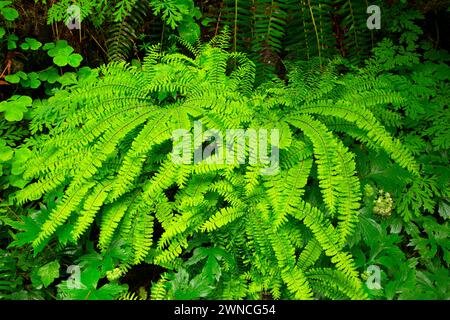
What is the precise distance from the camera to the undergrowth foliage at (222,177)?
2.22 m

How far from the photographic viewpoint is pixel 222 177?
7.97 ft

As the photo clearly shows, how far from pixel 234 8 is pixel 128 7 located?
0.80 meters

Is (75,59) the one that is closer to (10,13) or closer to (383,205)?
(10,13)

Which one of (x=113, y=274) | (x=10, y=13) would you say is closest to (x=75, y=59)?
(x=10, y=13)

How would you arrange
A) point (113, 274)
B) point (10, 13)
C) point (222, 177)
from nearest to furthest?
1. point (113, 274)
2. point (222, 177)
3. point (10, 13)

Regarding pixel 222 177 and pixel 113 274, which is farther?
pixel 222 177

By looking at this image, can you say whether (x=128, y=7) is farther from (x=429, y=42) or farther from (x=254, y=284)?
(x=429, y=42)

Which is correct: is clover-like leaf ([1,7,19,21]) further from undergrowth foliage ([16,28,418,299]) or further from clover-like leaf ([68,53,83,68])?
undergrowth foliage ([16,28,418,299])

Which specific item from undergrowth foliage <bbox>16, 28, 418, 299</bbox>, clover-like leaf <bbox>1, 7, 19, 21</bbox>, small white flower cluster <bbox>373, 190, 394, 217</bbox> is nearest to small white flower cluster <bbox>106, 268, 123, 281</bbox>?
undergrowth foliage <bbox>16, 28, 418, 299</bbox>

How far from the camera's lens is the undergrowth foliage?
2225 millimetres

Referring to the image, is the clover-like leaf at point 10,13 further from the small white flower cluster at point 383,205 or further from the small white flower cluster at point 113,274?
the small white flower cluster at point 383,205

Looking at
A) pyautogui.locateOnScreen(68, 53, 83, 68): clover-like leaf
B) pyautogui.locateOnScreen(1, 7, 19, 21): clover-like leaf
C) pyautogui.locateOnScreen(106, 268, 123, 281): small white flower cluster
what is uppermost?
pyautogui.locateOnScreen(1, 7, 19, 21): clover-like leaf

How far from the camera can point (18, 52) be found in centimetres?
321
